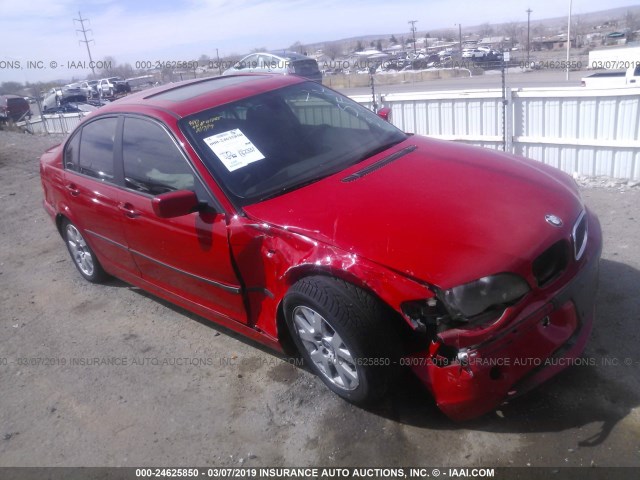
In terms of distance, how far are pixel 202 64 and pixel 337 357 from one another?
3028 centimetres

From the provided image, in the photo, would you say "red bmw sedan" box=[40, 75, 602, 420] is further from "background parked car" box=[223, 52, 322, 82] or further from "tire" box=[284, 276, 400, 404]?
"background parked car" box=[223, 52, 322, 82]

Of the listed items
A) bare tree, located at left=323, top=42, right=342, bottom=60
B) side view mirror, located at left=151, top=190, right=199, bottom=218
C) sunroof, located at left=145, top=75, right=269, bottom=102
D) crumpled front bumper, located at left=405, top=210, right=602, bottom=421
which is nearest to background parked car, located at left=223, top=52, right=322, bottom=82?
sunroof, located at left=145, top=75, right=269, bottom=102

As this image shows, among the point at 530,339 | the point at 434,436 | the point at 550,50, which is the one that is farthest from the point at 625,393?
the point at 550,50

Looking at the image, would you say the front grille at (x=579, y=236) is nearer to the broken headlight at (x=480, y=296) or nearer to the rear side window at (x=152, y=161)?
the broken headlight at (x=480, y=296)

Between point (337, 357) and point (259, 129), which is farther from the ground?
point (259, 129)

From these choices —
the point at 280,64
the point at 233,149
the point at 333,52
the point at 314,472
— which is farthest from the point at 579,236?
the point at 333,52

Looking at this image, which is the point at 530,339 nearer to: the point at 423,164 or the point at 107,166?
the point at 423,164

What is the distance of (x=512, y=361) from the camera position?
8.19 ft

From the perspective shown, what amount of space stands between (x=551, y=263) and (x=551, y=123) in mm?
4768

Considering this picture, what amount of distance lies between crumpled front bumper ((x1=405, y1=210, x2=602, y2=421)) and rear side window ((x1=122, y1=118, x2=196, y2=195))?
183 cm

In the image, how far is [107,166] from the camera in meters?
4.13

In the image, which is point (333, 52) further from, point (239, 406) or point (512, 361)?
point (512, 361)

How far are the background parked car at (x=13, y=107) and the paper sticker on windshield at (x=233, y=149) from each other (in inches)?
966

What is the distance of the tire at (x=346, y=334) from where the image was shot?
8.54 ft
